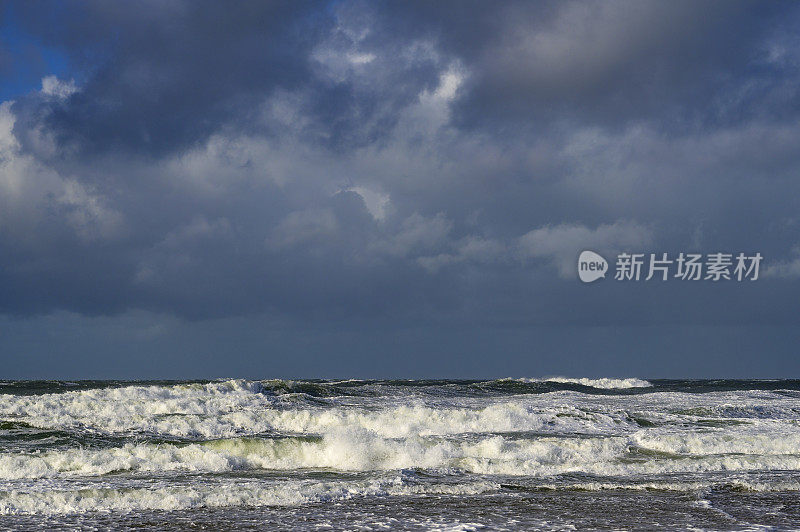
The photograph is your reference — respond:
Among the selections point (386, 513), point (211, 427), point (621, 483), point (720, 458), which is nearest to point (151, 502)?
point (386, 513)

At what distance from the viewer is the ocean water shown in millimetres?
10094

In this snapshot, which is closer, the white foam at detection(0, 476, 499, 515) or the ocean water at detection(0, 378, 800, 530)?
the ocean water at detection(0, 378, 800, 530)

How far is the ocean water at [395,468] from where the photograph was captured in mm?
10094

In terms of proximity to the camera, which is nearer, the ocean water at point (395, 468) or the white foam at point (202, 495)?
the ocean water at point (395, 468)

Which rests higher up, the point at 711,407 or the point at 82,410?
the point at 711,407

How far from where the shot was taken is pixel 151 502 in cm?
1101

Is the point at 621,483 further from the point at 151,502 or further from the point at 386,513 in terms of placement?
the point at 151,502

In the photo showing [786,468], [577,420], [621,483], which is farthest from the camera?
[577,420]

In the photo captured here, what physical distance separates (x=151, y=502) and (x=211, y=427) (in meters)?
11.0

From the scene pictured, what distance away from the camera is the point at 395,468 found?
15398mm

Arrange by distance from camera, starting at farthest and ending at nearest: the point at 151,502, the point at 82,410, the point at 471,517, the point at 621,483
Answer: the point at 82,410 → the point at 621,483 → the point at 151,502 → the point at 471,517

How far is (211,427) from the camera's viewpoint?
2173cm

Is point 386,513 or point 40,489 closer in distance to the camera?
point 386,513

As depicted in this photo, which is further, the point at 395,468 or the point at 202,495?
the point at 395,468
